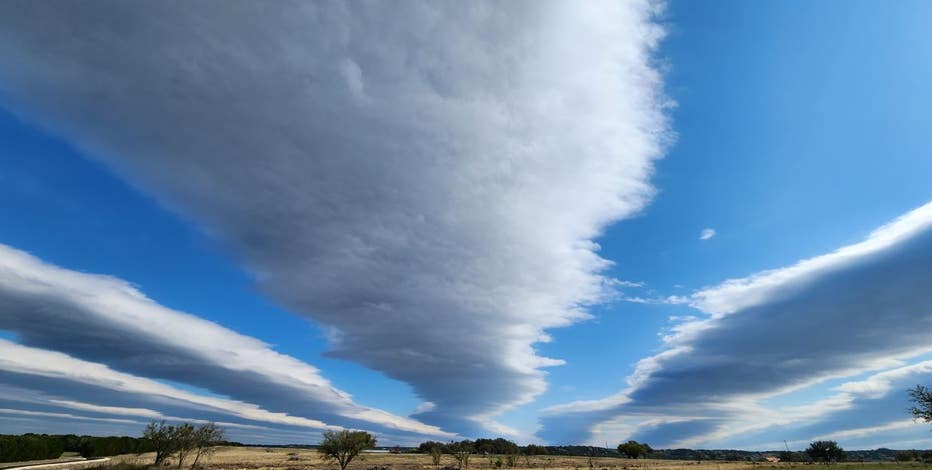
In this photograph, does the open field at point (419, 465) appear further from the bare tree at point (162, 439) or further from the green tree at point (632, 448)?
the green tree at point (632, 448)

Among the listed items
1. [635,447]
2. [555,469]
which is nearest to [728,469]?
[555,469]

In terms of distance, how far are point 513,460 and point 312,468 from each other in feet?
152

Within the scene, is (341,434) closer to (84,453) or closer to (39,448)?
(39,448)

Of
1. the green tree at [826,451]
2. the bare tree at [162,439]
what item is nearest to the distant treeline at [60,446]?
the bare tree at [162,439]

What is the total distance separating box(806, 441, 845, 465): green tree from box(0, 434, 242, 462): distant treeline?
185077mm

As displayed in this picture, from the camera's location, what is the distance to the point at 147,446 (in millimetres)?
126688

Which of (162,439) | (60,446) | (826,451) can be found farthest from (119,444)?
(826,451)

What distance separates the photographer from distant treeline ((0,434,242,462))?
291 feet

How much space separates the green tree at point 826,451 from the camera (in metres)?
131

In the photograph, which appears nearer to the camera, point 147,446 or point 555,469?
point 555,469

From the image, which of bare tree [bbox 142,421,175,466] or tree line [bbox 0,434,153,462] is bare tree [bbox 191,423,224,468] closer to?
bare tree [bbox 142,421,175,466]

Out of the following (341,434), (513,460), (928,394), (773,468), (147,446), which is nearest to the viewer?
(928,394)

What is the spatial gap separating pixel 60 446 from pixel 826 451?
19480cm

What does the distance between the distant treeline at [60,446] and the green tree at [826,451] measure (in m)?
185
